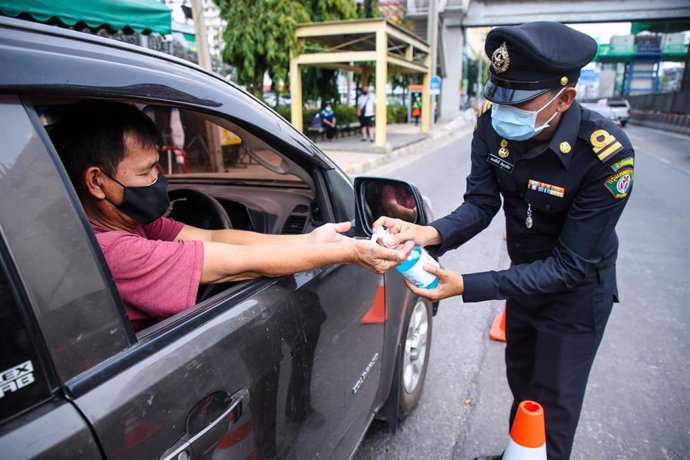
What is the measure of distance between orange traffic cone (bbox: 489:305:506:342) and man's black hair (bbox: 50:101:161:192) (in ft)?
9.53

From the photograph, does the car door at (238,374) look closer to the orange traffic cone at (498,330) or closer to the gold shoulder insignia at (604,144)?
the gold shoulder insignia at (604,144)

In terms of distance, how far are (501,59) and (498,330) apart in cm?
242

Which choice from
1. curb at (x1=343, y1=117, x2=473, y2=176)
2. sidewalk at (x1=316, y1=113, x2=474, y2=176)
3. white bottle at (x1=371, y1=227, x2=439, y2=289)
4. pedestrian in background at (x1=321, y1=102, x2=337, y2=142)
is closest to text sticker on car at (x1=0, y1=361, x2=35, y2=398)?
white bottle at (x1=371, y1=227, x2=439, y2=289)

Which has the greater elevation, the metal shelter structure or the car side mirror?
the metal shelter structure

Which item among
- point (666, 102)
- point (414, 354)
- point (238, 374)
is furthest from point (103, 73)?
point (666, 102)

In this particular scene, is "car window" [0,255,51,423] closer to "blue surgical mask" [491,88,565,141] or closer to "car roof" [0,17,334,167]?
"car roof" [0,17,334,167]

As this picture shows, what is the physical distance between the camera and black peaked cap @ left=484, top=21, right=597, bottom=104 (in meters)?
1.54

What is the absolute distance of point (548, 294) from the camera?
185cm

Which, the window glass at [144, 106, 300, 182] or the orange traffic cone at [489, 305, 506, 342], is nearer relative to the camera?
the orange traffic cone at [489, 305, 506, 342]

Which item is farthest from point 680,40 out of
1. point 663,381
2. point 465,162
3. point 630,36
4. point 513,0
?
point 663,381

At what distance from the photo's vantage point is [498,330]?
11.6 feet

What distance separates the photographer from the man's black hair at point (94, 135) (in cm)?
130

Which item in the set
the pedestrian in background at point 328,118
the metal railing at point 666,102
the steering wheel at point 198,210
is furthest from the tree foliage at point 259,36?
the metal railing at point 666,102

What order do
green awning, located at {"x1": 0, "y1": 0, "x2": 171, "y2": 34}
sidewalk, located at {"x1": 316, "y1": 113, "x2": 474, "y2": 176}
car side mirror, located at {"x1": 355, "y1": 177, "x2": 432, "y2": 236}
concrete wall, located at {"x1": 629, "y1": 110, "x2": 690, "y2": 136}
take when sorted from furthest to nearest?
concrete wall, located at {"x1": 629, "y1": 110, "x2": 690, "y2": 136} < sidewalk, located at {"x1": 316, "y1": 113, "x2": 474, "y2": 176} < green awning, located at {"x1": 0, "y1": 0, "x2": 171, "y2": 34} < car side mirror, located at {"x1": 355, "y1": 177, "x2": 432, "y2": 236}
